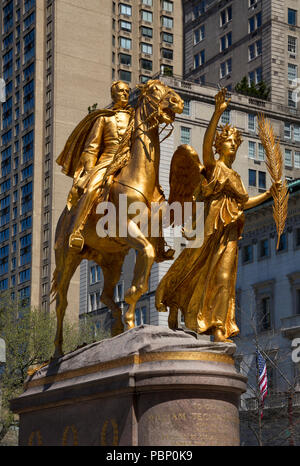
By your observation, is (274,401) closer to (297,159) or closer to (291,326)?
(291,326)

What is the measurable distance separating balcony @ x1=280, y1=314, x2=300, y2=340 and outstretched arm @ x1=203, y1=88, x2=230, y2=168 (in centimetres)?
4296

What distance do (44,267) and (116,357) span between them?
274ft

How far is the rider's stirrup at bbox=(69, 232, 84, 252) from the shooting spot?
17312 mm

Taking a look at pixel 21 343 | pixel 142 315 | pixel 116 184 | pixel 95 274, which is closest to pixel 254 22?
pixel 95 274

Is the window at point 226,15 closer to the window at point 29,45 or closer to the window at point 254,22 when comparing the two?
the window at point 254,22

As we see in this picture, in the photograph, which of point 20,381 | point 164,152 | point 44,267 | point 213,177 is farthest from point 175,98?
point 44,267

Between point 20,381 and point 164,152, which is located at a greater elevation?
point 164,152

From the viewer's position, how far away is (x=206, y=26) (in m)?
107

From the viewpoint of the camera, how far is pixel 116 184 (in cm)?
1722

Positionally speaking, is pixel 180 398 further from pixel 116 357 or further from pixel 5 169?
pixel 5 169

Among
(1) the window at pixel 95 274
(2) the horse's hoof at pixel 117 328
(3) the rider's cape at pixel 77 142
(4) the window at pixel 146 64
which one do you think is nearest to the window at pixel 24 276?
(1) the window at pixel 95 274

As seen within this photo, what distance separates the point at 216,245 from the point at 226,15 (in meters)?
88.1

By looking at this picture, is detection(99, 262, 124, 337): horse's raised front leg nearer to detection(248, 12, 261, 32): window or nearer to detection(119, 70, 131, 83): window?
detection(248, 12, 261, 32): window
